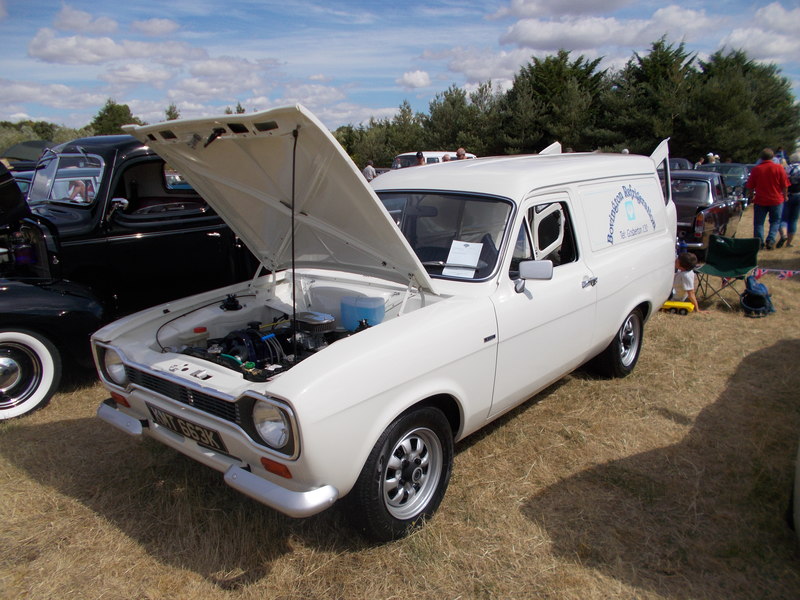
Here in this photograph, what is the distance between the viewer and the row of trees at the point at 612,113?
32.2m

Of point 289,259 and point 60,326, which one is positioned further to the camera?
point 60,326

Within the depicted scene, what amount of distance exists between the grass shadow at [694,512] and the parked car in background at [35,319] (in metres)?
3.79

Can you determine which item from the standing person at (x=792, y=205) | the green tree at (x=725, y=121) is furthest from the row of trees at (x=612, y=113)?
the standing person at (x=792, y=205)

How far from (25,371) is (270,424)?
10.5 feet

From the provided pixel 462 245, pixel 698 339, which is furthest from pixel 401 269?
pixel 698 339

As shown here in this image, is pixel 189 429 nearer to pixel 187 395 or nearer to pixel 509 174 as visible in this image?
pixel 187 395

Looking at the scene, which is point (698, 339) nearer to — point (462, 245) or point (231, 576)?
point (462, 245)

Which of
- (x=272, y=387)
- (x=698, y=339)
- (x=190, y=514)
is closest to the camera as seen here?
(x=272, y=387)

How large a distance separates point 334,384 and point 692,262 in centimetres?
599

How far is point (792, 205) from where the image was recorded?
10.5 metres

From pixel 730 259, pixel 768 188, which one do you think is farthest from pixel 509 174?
pixel 768 188

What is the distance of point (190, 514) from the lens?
3170 millimetres

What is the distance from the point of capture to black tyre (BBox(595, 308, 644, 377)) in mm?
4652

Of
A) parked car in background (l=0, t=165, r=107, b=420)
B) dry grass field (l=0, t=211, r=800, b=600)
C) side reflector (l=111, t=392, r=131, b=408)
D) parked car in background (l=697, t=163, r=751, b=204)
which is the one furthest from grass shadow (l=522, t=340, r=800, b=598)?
parked car in background (l=697, t=163, r=751, b=204)
